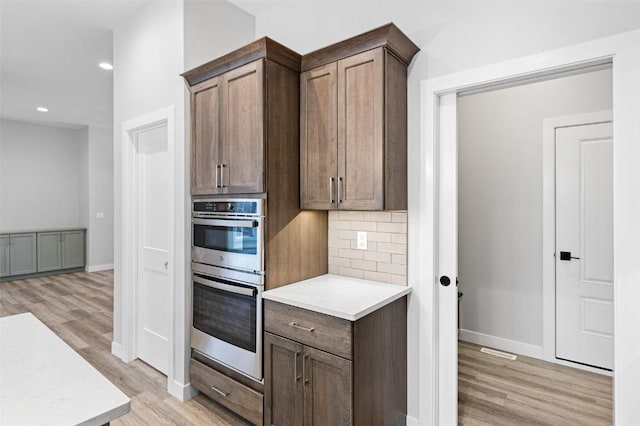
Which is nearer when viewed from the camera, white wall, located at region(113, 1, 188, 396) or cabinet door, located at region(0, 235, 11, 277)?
white wall, located at region(113, 1, 188, 396)

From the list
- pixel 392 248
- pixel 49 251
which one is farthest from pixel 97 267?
pixel 392 248

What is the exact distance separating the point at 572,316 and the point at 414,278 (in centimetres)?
188

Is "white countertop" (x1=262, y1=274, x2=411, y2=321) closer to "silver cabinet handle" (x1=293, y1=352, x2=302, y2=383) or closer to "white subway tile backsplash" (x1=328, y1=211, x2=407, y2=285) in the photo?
"white subway tile backsplash" (x1=328, y1=211, x2=407, y2=285)

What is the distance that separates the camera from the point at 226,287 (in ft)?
7.71

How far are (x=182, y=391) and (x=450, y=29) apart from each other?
9.55ft

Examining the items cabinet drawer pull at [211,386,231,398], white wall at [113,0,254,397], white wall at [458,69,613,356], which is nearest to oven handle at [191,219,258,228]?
white wall at [113,0,254,397]

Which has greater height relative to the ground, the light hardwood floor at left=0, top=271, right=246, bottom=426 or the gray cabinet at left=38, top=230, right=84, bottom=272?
the gray cabinet at left=38, top=230, right=84, bottom=272

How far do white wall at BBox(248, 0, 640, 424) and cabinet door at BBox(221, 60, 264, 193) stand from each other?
2.25 ft

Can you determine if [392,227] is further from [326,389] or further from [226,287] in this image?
[226,287]

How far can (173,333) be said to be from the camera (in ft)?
8.86

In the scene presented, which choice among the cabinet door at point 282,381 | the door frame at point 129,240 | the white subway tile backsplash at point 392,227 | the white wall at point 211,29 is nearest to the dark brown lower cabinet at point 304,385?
the cabinet door at point 282,381

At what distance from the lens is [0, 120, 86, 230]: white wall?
21.8 ft

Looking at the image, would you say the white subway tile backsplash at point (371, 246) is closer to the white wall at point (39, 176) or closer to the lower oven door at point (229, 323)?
the lower oven door at point (229, 323)

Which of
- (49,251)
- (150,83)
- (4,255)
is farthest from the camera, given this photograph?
(49,251)
